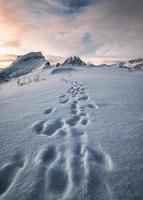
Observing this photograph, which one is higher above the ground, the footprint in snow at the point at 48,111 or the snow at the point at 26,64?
the footprint in snow at the point at 48,111

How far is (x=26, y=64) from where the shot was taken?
1227cm

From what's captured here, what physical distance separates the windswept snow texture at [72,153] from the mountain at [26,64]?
917 cm

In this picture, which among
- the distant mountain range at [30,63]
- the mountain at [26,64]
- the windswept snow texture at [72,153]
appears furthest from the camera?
the mountain at [26,64]

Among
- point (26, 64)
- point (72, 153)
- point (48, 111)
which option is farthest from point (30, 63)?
point (72, 153)

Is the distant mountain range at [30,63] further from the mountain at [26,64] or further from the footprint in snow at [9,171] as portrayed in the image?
the footprint in snow at [9,171]

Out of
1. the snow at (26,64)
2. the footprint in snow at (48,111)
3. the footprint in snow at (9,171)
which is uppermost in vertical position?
the footprint in snow at (9,171)

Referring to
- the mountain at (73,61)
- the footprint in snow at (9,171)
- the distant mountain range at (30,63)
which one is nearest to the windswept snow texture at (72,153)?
the footprint in snow at (9,171)

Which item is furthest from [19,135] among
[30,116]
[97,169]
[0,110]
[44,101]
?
[44,101]

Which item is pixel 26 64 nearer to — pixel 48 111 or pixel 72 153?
pixel 48 111

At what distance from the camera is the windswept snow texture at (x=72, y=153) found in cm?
111

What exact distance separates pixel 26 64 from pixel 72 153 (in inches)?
462

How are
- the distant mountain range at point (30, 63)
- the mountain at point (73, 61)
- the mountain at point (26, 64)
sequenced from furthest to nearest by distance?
the mountain at point (73, 61), the mountain at point (26, 64), the distant mountain range at point (30, 63)

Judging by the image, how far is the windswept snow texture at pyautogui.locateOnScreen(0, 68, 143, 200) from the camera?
111 cm

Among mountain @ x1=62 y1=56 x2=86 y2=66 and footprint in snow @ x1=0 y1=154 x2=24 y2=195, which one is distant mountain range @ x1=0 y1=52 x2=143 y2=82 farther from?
footprint in snow @ x1=0 y1=154 x2=24 y2=195
